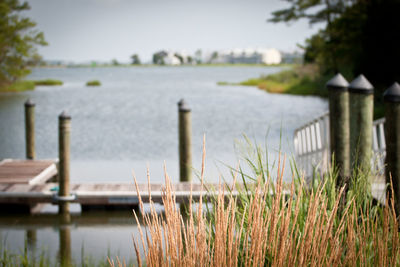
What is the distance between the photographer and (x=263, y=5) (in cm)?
7025

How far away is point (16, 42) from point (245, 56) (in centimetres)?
8844

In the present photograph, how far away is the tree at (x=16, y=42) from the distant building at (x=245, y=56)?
83230 mm

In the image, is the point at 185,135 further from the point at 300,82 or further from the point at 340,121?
the point at 300,82

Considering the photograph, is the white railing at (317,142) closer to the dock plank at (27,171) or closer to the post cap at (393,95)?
the post cap at (393,95)

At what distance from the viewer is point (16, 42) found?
1266 inches

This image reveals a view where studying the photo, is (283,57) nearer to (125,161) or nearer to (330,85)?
(125,161)

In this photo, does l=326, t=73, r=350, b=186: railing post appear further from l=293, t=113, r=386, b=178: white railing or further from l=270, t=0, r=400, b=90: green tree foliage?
l=270, t=0, r=400, b=90: green tree foliage

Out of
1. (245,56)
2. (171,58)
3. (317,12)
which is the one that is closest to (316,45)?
(317,12)

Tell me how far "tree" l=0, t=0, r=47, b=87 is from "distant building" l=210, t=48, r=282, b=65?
83.2 m

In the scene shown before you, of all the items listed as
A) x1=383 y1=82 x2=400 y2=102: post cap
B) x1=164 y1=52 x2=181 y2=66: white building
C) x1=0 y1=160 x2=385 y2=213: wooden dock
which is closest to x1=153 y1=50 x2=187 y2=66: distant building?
x1=164 y1=52 x2=181 y2=66: white building

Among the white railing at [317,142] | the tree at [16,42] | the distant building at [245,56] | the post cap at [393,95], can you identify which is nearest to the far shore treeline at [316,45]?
the tree at [16,42]

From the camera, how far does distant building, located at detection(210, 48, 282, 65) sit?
114 m

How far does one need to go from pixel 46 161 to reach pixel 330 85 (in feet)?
18.0

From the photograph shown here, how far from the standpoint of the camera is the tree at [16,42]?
31.7 m
